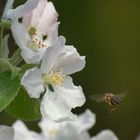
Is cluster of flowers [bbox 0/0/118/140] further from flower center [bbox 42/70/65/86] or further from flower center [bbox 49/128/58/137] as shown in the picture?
flower center [bbox 49/128/58/137]

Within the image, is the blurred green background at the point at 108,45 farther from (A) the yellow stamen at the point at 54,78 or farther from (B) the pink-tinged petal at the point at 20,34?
(B) the pink-tinged petal at the point at 20,34

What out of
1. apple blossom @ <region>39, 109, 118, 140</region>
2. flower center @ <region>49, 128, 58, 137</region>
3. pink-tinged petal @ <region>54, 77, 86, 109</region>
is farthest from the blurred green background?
pink-tinged petal @ <region>54, 77, 86, 109</region>

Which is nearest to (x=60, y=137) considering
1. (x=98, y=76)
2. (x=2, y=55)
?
(x=2, y=55)

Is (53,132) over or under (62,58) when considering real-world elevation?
under

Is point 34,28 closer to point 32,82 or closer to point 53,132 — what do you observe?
point 32,82

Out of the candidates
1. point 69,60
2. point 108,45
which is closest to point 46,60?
point 69,60

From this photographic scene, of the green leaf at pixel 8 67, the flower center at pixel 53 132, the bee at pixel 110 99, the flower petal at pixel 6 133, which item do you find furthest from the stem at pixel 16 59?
the flower center at pixel 53 132

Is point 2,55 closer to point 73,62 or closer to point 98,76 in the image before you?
point 73,62
